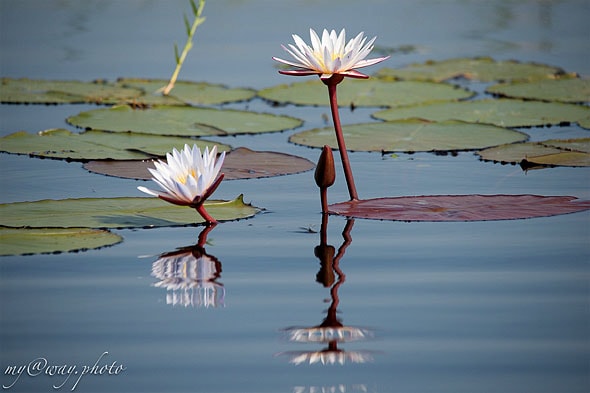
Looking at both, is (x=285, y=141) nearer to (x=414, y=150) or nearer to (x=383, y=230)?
(x=414, y=150)

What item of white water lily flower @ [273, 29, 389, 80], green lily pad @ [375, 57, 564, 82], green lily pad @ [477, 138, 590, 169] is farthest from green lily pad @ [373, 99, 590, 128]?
white water lily flower @ [273, 29, 389, 80]

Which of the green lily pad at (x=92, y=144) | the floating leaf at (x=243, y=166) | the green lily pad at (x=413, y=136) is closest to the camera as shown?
the floating leaf at (x=243, y=166)

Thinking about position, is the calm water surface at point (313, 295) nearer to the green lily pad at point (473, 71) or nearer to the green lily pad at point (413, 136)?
the green lily pad at point (413, 136)

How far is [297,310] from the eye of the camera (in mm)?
2502

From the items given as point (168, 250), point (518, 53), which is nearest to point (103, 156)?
point (168, 250)

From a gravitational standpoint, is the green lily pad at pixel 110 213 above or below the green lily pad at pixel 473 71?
below

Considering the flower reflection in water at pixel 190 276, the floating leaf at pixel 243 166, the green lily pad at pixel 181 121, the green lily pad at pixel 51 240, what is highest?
the green lily pad at pixel 181 121

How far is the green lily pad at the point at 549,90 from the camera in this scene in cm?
558

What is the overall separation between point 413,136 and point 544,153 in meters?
0.66

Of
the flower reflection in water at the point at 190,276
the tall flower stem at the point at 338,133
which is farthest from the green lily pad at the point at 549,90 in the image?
the flower reflection in water at the point at 190,276

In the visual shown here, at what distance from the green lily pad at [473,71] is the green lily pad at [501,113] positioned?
108 cm

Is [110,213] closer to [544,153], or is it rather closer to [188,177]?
[188,177]

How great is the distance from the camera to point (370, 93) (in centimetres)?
600

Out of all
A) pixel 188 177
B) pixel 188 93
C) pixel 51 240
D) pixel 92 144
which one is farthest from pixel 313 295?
pixel 188 93
